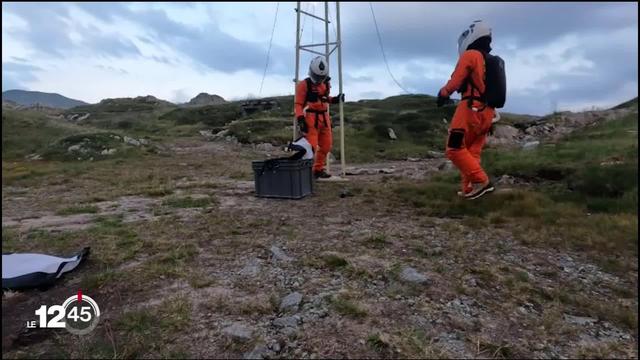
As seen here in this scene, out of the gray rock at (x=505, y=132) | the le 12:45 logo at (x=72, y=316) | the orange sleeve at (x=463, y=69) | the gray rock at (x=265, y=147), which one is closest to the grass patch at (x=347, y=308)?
the le 12:45 logo at (x=72, y=316)

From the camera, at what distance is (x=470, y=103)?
685 centimetres

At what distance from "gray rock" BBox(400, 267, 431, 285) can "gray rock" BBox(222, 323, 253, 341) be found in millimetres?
1551

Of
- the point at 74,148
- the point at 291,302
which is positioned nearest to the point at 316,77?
the point at 291,302

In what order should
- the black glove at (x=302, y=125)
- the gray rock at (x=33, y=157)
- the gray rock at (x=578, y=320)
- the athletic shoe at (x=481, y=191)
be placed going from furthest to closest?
A: the gray rock at (x=33, y=157) < the black glove at (x=302, y=125) < the athletic shoe at (x=481, y=191) < the gray rock at (x=578, y=320)

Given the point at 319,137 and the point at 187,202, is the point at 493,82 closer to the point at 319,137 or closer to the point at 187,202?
the point at 319,137

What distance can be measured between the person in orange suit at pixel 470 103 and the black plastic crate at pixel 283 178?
254 centimetres

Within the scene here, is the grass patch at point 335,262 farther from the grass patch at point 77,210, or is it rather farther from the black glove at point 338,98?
the black glove at point 338,98

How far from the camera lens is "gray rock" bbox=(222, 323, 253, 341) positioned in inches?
123

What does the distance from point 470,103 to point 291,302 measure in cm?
462

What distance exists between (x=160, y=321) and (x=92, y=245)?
7.99 feet

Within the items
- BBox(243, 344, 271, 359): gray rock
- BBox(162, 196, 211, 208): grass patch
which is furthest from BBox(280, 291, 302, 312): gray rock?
BBox(162, 196, 211, 208): grass patch

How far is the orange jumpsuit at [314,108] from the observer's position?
365 inches

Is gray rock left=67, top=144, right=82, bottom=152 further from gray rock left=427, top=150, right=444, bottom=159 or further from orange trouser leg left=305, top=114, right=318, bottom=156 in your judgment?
gray rock left=427, top=150, right=444, bottom=159

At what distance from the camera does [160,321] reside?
130 inches
